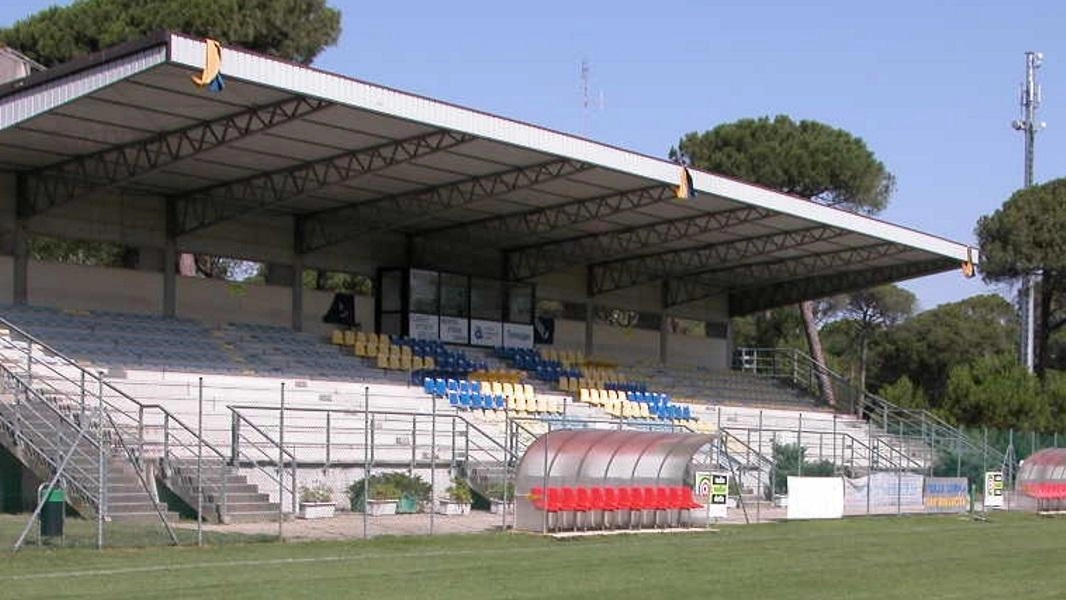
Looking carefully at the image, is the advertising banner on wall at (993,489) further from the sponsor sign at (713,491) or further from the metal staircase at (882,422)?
the sponsor sign at (713,491)

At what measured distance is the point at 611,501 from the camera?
97.7ft

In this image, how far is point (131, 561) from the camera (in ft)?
68.8

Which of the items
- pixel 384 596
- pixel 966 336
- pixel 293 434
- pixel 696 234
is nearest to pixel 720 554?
pixel 384 596

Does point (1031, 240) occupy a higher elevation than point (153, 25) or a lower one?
lower

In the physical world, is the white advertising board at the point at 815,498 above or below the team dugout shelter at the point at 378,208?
below

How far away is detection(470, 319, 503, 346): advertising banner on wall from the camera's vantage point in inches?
1991

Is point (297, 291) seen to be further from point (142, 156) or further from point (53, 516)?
point (53, 516)

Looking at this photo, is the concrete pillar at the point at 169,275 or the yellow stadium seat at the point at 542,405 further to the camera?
the yellow stadium seat at the point at 542,405

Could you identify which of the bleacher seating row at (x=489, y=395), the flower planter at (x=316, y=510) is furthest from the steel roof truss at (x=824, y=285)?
the flower planter at (x=316, y=510)

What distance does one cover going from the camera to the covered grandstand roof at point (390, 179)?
30641mm

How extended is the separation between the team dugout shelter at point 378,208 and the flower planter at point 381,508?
7694 millimetres

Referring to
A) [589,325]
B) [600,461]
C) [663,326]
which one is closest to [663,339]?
[663,326]

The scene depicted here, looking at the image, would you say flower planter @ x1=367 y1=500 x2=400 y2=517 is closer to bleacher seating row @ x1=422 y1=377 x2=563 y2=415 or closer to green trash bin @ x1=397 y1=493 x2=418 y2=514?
green trash bin @ x1=397 y1=493 x2=418 y2=514

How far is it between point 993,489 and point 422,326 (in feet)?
56.6
